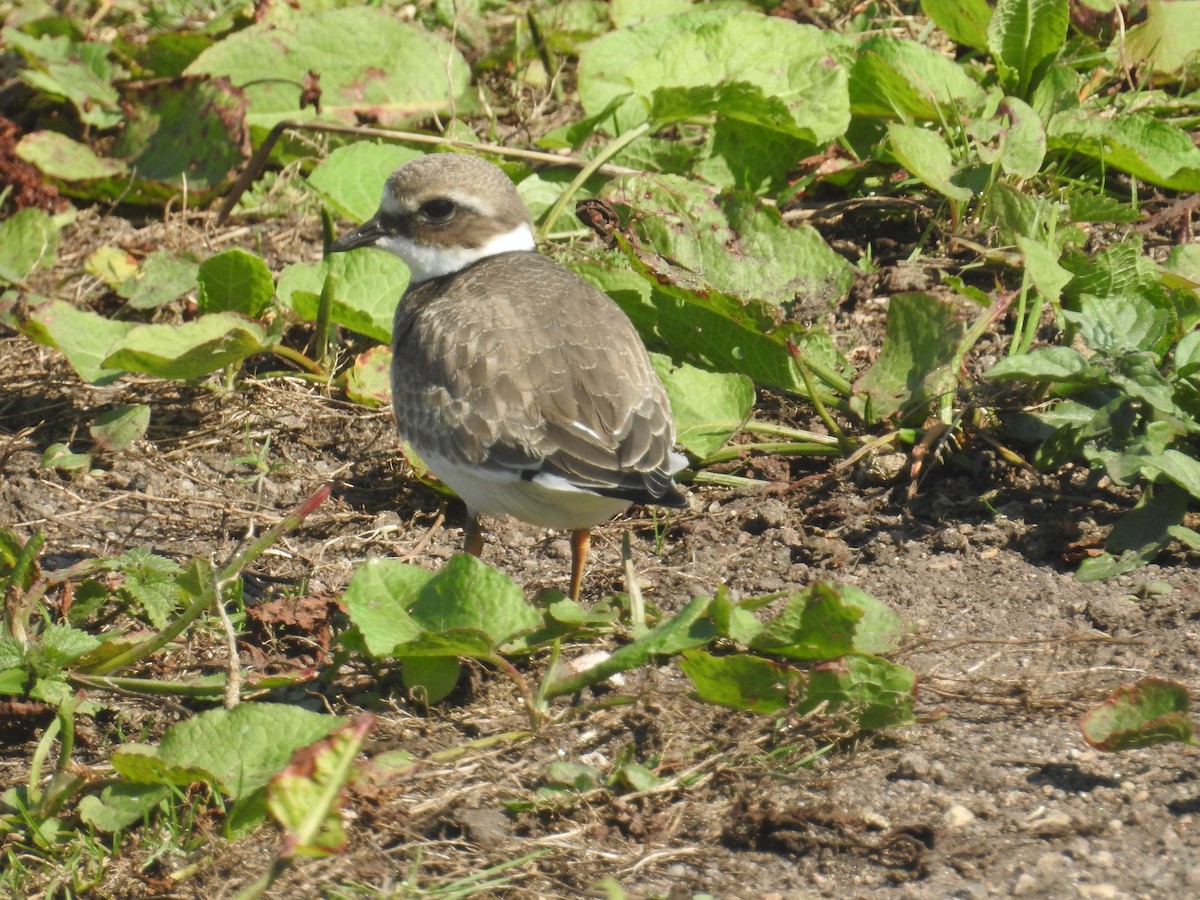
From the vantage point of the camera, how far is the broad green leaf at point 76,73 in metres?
7.02

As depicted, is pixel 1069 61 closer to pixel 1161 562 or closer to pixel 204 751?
pixel 1161 562

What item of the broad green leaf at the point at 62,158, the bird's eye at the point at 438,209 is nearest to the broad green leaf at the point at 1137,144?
the bird's eye at the point at 438,209

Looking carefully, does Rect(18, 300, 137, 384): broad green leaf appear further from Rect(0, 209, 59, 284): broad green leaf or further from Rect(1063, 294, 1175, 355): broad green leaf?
Rect(1063, 294, 1175, 355): broad green leaf

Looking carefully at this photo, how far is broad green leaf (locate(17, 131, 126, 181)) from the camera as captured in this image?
6.78m

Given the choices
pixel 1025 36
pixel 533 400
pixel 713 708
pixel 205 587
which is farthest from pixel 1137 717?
pixel 1025 36

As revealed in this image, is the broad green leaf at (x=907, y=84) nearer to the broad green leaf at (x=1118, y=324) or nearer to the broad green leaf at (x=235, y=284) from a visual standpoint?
the broad green leaf at (x=1118, y=324)

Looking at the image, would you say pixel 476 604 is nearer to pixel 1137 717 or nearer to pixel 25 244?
pixel 1137 717

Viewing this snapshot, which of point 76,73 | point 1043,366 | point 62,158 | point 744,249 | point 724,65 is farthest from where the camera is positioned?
point 76,73

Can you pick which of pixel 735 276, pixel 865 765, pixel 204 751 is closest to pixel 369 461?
pixel 735 276

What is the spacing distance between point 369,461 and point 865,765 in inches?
103

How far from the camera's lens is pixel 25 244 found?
20.6 ft

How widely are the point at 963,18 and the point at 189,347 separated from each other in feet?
12.2

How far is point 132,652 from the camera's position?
403 centimetres

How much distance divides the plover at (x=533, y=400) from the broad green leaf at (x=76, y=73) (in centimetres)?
272
